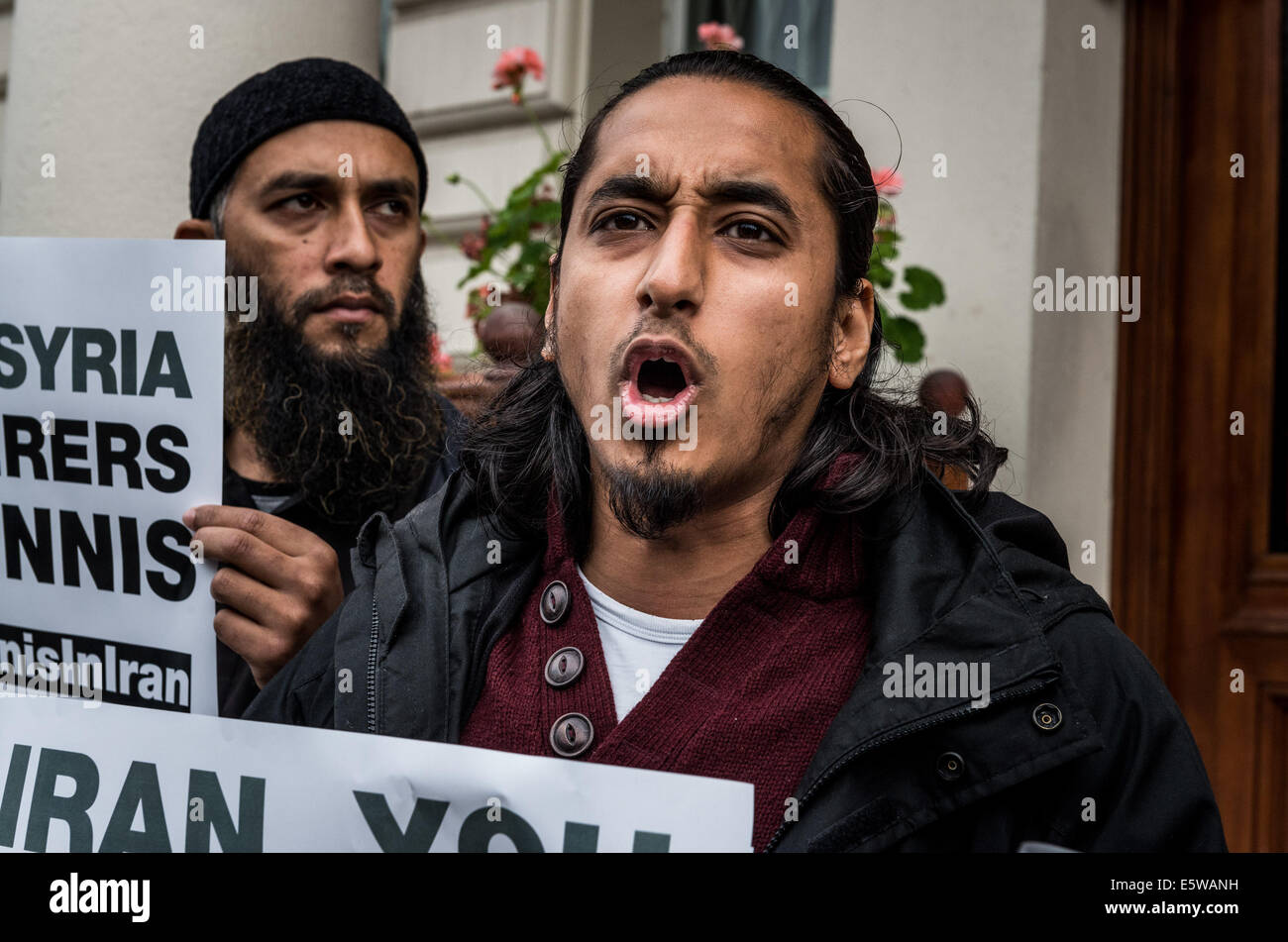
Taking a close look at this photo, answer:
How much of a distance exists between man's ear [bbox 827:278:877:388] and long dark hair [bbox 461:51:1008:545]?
2 cm

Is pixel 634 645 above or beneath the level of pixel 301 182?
beneath

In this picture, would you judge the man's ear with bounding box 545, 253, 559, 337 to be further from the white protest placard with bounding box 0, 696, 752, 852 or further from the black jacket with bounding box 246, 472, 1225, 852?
the white protest placard with bounding box 0, 696, 752, 852

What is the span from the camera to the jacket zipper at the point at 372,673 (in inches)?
75.2

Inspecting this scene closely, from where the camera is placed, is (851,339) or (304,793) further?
(851,339)

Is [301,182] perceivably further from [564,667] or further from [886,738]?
[886,738]

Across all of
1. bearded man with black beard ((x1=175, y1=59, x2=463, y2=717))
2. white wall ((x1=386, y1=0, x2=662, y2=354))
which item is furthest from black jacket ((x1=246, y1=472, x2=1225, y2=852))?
white wall ((x1=386, y1=0, x2=662, y2=354))

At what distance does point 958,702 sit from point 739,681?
0.30 metres

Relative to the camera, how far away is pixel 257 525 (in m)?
2.10

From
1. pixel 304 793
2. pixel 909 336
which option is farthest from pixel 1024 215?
pixel 304 793

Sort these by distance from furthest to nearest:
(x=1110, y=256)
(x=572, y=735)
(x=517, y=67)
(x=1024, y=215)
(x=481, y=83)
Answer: (x=481, y=83) → (x=517, y=67) → (x=1110, y=256) → (x=1024, y=215) → (x=572, y=735)

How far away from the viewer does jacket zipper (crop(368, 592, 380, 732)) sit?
75.2 inches

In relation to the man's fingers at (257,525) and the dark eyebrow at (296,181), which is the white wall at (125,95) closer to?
the dark eyebrow at (296,181)

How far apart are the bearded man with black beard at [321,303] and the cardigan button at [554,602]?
0.84 metres

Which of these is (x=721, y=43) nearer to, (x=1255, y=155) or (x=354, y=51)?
(x=354, y=51)
